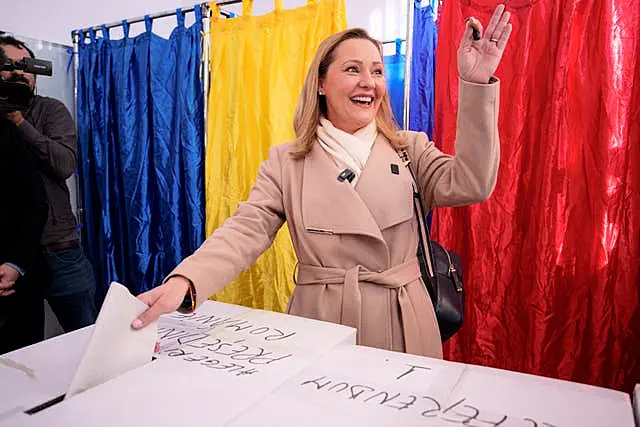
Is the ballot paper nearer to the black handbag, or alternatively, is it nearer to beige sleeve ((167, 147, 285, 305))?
beige sleeve ((167, 147, 285, 305))

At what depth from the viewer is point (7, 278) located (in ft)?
5.25

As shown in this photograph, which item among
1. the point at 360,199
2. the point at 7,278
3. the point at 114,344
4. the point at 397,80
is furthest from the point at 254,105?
the point at 114,344

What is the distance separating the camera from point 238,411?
57 cm

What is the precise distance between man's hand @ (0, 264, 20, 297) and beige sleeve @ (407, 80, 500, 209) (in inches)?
53.1

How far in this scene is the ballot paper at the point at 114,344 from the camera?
64cm

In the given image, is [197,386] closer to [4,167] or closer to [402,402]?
[402,402]

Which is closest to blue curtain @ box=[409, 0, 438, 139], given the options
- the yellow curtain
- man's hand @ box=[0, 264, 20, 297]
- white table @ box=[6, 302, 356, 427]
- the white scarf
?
the yellow curtain

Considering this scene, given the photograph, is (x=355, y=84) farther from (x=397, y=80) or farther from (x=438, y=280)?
(x=397, y=80)

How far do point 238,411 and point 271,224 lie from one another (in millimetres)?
652

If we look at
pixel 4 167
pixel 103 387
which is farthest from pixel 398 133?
pixel 4 167

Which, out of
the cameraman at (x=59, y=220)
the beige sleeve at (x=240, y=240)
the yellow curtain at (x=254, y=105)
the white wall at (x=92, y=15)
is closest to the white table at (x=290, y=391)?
the beige sleeve at (x=240, y=240)

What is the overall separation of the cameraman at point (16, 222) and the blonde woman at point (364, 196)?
0.89 m

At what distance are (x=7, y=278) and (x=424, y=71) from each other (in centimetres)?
169

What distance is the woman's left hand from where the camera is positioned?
100cm
